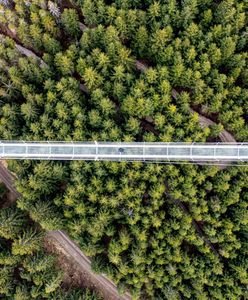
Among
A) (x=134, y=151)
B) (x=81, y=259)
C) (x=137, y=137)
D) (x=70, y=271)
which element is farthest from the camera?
(x=70, y=271)

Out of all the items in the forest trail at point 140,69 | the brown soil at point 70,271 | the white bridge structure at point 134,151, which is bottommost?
the brown soil at point 70,271

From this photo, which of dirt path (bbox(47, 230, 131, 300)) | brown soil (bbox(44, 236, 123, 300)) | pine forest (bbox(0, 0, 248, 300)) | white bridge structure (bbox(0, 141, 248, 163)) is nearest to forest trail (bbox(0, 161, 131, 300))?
dirt path (bbox(47, 230, 131, 300))

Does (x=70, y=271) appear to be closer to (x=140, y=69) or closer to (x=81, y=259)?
(x=81, y=259)

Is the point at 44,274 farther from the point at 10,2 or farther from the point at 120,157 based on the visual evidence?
the point at 10,2

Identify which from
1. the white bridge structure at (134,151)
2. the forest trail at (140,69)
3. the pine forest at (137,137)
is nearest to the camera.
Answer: the pine forest at (137,137)

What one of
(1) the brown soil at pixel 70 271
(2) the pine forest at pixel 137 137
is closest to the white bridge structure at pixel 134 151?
(2) the pine forest at pixel 137 137

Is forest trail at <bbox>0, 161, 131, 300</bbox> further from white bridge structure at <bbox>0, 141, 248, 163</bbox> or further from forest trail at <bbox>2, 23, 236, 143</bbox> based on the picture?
forest trail at <bbox>2, 23, 236, 143</bbox>

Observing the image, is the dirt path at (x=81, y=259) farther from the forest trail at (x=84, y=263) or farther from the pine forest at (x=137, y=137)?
the pine forest at (x=137, y=137)

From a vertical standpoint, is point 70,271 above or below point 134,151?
below

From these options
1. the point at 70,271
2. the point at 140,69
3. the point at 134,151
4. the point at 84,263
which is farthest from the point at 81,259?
the point at 140,69
